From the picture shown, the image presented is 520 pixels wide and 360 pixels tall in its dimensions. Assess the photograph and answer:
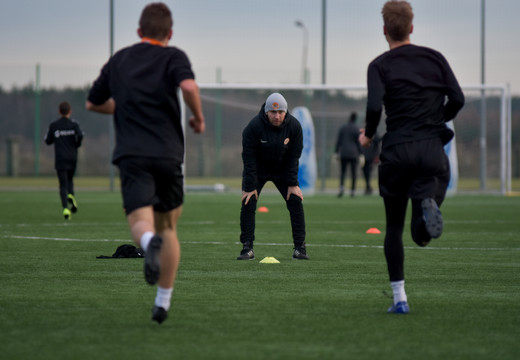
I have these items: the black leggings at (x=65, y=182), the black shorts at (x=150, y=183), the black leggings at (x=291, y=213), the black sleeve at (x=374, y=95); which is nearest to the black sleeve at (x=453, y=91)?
the black sleeve at (x=374, y=95)

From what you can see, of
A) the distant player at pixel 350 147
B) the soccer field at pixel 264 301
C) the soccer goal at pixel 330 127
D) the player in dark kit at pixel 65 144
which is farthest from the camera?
the soccer goal at pixel 330 127

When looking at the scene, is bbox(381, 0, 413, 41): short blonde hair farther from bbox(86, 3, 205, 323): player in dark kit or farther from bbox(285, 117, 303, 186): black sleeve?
bbox(285, 117, 303, 186): black sleeve

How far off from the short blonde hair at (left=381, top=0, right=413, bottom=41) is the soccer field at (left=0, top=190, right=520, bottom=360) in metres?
1.82

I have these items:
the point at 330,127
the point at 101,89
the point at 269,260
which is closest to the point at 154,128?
the point at 101,89

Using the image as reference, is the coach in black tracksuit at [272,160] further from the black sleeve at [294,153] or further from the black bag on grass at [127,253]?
the black bag on grass at [127,253]

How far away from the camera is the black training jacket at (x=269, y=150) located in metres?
9.73

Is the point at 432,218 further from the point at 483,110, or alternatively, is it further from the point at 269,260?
the point at 483,110

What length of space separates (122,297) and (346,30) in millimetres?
25199

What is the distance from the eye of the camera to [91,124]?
117 feet

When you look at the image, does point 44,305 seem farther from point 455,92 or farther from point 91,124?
point 91,124

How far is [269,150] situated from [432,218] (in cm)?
414

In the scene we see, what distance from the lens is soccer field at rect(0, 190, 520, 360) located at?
16.5 feet

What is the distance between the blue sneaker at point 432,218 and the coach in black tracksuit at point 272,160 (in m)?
3.96

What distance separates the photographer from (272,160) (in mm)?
9828
